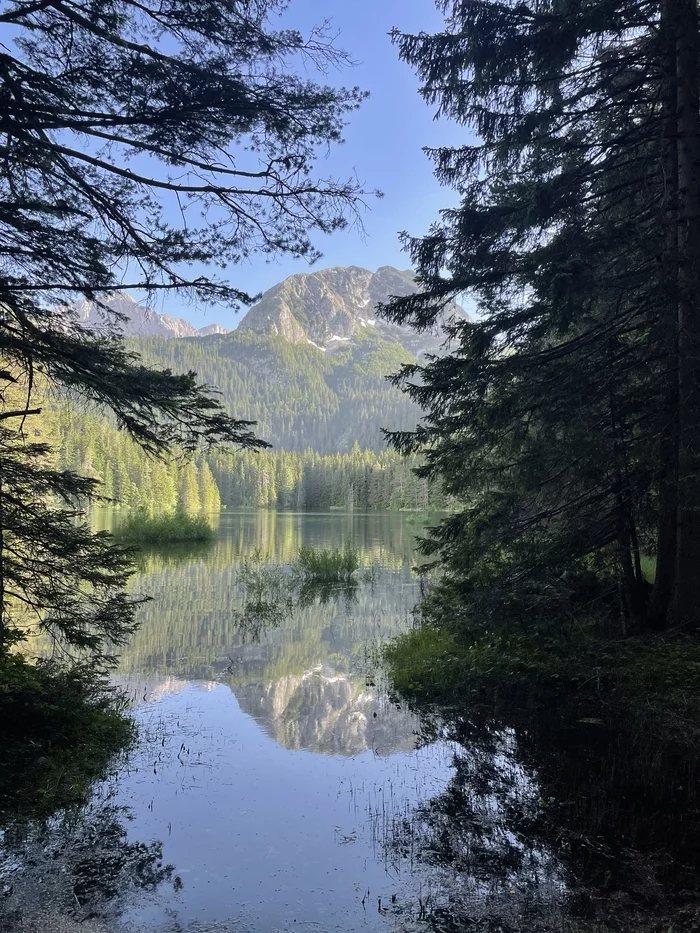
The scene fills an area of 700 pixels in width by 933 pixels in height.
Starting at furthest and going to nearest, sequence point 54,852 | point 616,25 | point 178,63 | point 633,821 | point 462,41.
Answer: point 462,41, point 616,25, point 178,63, point 633,821, point 54,852

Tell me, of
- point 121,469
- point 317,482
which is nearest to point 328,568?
point 121,469

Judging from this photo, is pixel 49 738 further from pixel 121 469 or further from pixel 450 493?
pixel 121 469

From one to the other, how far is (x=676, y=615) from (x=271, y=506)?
386 ft

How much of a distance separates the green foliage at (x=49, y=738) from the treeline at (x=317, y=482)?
79.2m

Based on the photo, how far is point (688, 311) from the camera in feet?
22.8

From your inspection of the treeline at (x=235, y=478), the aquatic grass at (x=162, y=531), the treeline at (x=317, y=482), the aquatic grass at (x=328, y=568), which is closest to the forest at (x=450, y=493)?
the aquatic grass at (x=328, y=568)

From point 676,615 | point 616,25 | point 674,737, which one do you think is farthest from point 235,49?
point 676,615

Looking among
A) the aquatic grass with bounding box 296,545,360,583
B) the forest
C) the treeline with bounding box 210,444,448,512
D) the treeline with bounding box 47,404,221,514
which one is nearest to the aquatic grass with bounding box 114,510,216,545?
the aquatic grass with bounding box 296,545,360,583

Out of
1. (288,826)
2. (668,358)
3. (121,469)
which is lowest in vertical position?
(288,826)

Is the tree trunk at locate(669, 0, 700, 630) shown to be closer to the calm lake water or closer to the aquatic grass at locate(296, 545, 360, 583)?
the calm lake water

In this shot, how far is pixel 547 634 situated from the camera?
8.04 metres

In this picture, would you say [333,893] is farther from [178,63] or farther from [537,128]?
[537,128]

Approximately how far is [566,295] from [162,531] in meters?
34.5

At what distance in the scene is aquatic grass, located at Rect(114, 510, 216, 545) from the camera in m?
36.8
